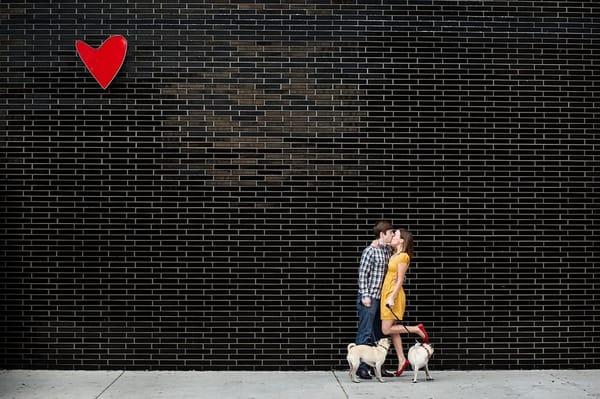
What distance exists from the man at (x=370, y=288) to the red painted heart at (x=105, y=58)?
11.5ft

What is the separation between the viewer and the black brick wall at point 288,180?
979 centimetres

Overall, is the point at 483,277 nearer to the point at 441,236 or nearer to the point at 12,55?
the point at 441,236

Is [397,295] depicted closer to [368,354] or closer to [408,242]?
[408,242]

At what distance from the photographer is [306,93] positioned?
9.95 m

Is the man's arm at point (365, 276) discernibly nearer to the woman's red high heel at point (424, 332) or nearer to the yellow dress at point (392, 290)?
the yellow dress at point (392, 290)

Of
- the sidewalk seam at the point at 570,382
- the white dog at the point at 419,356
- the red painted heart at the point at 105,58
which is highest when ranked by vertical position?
the red painted heart at the point at 105,58

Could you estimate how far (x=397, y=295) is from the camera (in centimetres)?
914

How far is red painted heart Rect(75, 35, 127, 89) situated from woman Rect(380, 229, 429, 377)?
12.2 feet

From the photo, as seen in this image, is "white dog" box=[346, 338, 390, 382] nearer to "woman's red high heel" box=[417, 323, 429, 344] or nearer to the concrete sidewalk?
the concrete sidewalk

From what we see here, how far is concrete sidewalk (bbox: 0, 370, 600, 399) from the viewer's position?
Result: 8344mm

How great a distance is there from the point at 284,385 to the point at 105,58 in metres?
4.19

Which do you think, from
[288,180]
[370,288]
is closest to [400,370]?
[370,288]

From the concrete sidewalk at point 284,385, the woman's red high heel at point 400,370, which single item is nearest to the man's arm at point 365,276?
the woman's red high heel at point 400,370

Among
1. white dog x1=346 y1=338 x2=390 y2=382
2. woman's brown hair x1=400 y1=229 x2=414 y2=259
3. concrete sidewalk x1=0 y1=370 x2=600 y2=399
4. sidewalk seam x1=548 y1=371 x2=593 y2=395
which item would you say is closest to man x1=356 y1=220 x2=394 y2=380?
woman's brown hair x1=400 y1=229 x2=414 y2=259
